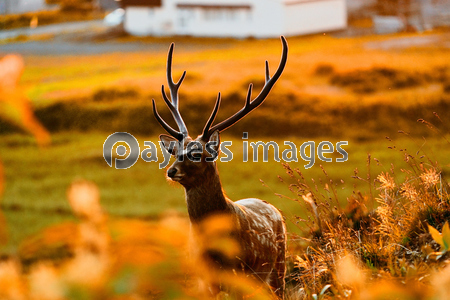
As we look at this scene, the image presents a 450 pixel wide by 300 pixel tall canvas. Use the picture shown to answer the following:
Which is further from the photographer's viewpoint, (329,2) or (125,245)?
(329,2)

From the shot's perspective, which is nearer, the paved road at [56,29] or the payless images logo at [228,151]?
the payless images logo at [228,151]

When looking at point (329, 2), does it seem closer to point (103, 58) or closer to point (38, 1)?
point (103, 58)

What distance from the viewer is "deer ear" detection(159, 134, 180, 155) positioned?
2129 mm

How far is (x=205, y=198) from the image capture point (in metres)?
2.10

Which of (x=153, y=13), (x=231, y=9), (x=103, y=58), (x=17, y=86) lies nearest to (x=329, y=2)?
(x=231, y=9)

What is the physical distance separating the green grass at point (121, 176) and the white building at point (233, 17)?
1367 millimetres

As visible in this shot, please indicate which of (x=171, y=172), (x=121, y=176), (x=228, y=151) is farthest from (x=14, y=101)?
(x=121, y=176)

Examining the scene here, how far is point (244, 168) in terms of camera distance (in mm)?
6762

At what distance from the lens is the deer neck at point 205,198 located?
2094 mm

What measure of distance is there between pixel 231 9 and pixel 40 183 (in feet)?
10.3

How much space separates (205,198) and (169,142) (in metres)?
0.26

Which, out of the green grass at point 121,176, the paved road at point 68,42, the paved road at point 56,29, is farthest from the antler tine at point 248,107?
the paved road at point 56,29

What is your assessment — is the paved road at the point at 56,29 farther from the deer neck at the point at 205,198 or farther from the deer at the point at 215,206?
the deer neck at the point at 205,198

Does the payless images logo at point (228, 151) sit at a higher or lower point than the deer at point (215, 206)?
lower
